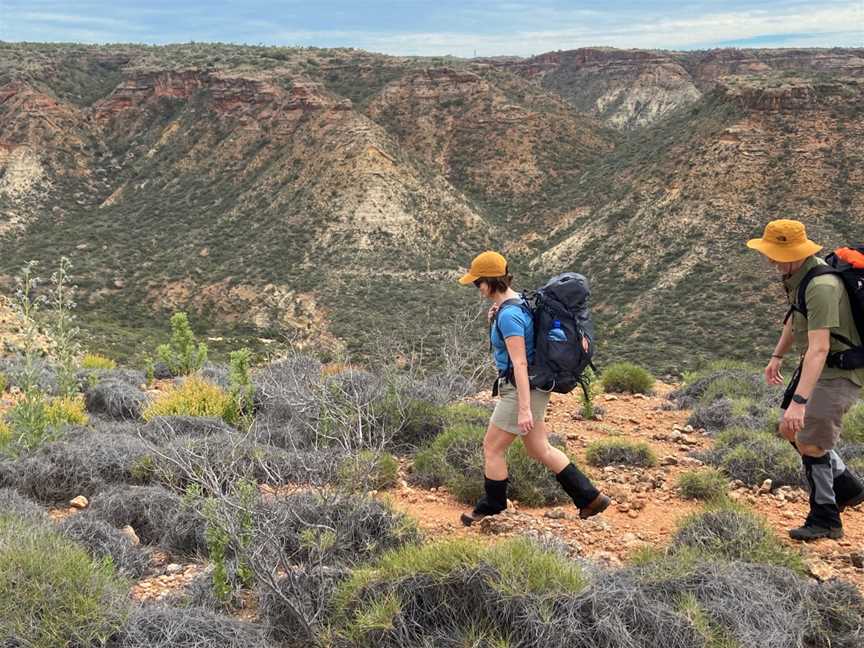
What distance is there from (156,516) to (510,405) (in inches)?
95.0

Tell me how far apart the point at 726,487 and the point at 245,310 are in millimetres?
25476

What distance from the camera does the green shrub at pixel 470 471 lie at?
198 inches

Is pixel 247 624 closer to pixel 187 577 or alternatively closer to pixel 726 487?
pixel 187 577

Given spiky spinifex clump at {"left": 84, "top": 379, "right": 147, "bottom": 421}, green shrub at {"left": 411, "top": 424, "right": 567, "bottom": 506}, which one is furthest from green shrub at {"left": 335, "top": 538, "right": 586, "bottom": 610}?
spiky spinifex clump at {"left": 84, "top": 379, "right": 147, "bottom": 421}

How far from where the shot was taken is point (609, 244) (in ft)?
97.7

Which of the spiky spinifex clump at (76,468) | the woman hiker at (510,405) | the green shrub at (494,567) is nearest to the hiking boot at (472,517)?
the woman hiker at (510,405)

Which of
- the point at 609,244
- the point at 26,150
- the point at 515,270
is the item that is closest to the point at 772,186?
the point at 609,244

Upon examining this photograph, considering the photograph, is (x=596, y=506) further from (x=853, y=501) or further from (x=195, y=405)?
(x=195, y=405)

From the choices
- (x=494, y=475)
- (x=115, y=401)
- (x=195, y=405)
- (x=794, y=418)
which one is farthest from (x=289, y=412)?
(x=794, y=418)

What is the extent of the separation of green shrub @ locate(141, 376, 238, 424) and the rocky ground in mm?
2215

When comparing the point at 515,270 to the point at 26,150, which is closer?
the point at 515,270

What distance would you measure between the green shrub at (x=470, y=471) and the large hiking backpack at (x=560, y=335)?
1.16m

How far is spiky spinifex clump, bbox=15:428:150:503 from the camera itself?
5062mm

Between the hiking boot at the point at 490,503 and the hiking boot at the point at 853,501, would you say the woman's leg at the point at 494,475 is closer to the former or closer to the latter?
the hiking boot at the point at 490,503
